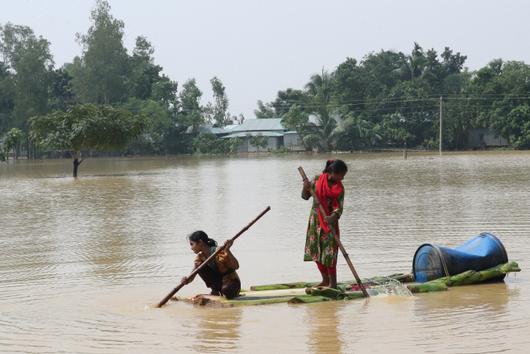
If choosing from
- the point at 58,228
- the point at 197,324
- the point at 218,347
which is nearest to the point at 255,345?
the point at 218,347

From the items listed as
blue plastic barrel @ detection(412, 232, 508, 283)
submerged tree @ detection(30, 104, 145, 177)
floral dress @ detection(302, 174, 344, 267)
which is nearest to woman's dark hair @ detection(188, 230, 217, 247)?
floral dress @ detection(302, 174, 344, 267)

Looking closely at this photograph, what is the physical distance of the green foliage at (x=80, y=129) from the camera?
36688mm

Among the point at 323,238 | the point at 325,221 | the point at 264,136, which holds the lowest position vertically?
the point at 323,238

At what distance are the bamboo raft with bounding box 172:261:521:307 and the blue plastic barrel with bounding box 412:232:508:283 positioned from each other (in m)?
0.10

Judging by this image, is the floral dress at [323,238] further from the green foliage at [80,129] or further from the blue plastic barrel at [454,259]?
the green foliage at [80,129]

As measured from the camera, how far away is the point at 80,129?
1432 inches

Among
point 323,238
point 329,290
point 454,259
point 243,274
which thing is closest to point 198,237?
point 323,238

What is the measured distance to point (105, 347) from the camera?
6.67 meters

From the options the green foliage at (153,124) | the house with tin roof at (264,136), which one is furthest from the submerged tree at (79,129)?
the house with tin roof at (264,136)

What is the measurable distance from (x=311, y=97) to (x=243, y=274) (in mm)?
58178

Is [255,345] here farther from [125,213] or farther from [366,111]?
[366,111]

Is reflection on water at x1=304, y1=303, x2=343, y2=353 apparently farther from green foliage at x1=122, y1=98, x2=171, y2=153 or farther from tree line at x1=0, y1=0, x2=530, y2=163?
green foliage at x1=122, y1=98, x2=171, y2=153

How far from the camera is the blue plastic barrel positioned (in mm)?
8906

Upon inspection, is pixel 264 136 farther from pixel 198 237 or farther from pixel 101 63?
pixel 198 237
